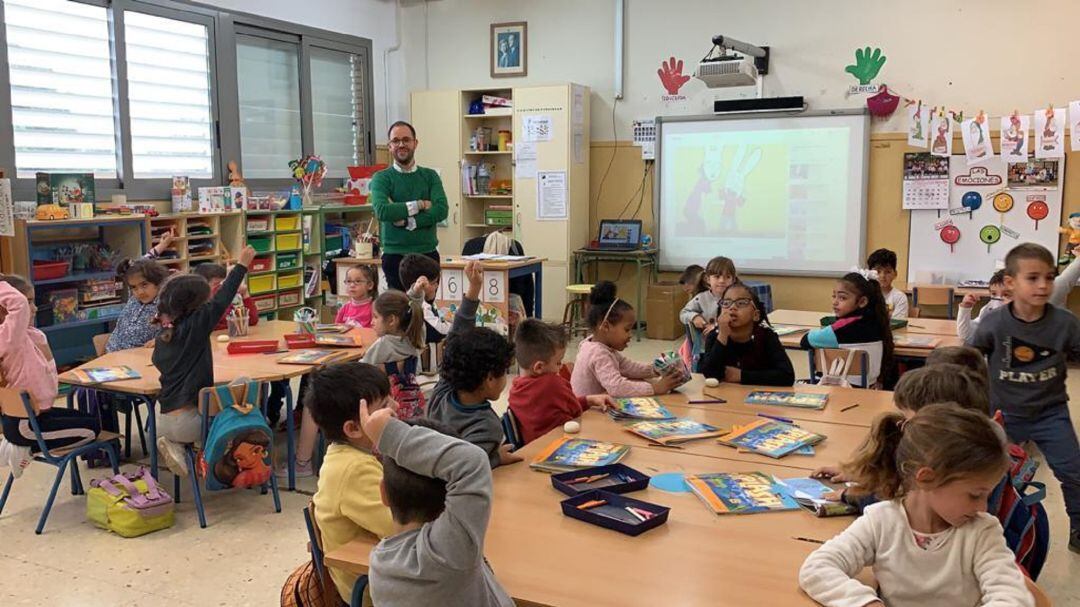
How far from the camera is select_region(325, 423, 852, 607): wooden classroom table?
65.1 inches

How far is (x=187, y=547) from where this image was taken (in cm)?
350

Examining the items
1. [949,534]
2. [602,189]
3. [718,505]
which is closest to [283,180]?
[602,189]

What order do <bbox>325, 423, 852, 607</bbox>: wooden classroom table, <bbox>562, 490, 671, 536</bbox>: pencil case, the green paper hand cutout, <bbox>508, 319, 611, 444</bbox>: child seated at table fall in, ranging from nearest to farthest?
1. <bbox>325, 423, 852, 607</bbox>: wooden classroom table
2. <bbox>562, 490, 671, 536</bbox>: pencil case
3. <bbox>508, 319, 611, 444</bbox>: child seated at table
4. the green paper hand cutout

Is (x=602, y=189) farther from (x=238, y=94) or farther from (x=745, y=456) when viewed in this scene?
(x=745, y=456)

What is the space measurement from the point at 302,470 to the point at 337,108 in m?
5.32

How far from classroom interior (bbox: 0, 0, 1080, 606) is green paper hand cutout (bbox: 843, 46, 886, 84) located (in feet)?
0.10

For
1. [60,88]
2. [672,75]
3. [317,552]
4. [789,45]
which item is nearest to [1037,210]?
[789,45]

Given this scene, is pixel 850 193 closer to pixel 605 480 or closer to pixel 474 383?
pixel 474 383

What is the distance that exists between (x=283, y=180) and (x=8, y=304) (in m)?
4.59

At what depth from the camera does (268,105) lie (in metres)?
8.03

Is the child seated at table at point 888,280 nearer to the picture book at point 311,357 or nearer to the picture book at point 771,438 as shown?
the picture book at point 771,438

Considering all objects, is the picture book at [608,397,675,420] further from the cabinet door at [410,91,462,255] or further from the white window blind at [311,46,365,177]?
the white window blind at [311,46,365,177]

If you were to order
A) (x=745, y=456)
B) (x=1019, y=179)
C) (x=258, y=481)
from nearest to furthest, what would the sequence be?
(x=745, y=456), (x=258, y=481), (x=1019, y=179)

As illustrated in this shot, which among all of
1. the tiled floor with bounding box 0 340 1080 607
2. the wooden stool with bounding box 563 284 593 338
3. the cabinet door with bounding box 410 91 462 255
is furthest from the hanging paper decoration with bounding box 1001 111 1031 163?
the cabinet door with bounding box 410 91 462 255
